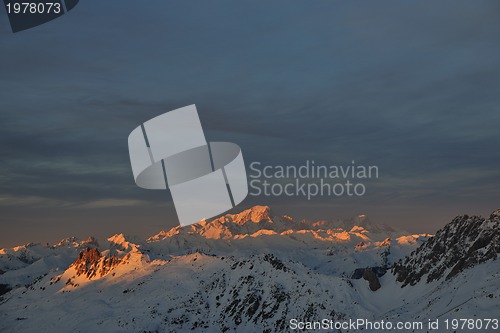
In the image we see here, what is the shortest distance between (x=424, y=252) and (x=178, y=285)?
6910 centimetres

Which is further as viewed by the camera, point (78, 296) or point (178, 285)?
point (78, 296)

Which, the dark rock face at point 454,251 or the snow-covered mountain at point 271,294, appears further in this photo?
the dark rock face at point 454,251

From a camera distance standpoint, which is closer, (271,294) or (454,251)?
A: (454,251)

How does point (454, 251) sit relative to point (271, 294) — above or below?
above

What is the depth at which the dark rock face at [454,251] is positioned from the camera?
375ft

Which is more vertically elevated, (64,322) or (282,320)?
(282,320)

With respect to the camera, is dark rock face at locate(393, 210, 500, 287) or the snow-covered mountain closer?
the snow-covered mountain

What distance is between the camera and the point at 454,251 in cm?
12619

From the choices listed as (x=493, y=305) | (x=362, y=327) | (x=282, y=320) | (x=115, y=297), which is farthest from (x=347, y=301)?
(x=115, y=297)

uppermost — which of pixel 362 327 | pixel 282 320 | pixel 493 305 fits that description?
pixel 493 305

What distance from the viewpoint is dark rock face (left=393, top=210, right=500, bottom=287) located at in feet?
375

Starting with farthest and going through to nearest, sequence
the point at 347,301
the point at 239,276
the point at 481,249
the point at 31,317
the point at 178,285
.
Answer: the point at 31,317
the point at 178,285
the point at 239,276
the point at 347,301
the point at 481,249

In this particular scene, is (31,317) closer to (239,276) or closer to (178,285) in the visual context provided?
(178,285)

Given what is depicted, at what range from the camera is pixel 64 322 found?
15750 centimetres
